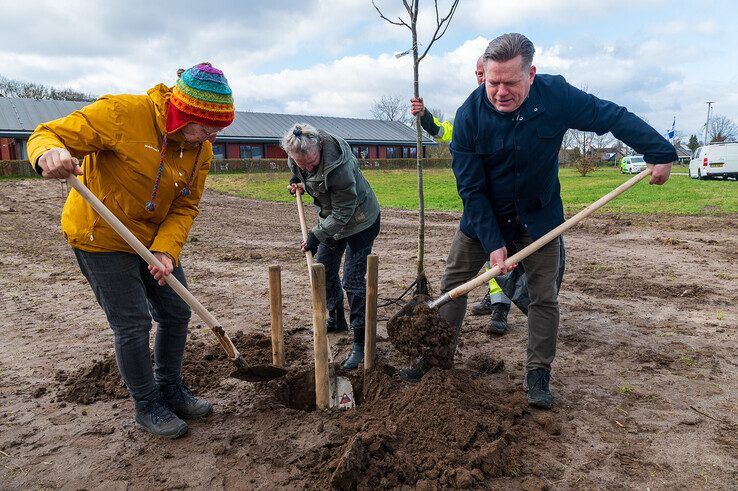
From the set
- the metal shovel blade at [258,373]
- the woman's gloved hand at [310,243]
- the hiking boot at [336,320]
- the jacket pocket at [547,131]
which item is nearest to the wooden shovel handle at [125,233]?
the metal shovel blade at [258,373]

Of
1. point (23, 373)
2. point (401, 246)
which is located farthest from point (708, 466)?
point (401, 246)

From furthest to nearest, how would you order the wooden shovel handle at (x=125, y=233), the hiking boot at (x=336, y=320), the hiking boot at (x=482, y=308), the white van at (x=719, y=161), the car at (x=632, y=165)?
the car at (x=632, y=165)
the white van at (x=719, y=161)
the hiking boot at (x=482, y=308)
the hiking boot at (x=336, y=320)
the wooden shovel handle at (x=125, y=233)

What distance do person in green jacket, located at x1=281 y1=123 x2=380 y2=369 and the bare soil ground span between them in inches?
23.8

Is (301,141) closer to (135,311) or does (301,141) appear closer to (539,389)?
(135,311)

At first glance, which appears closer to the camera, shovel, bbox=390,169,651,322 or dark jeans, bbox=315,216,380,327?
shovel, bbox=390,169,651,322

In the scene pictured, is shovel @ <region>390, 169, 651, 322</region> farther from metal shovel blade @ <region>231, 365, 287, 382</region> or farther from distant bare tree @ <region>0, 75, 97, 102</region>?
distant bare tree @ <region>0, 75, 97, 102</region>

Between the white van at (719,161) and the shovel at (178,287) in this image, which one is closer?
the shovel at (178,287)

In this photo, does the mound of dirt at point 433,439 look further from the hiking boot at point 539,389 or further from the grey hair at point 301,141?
the grey hair at point 301,141

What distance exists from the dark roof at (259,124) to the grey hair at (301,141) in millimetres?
26440

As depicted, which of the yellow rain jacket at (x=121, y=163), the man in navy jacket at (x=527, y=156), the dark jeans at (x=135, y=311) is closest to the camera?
the yellow rain jacket at (x=121, y=163)

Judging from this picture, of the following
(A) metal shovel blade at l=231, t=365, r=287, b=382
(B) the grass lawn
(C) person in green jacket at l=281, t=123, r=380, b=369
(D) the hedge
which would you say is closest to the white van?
(B) the grass lawn

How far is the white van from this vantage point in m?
24.7

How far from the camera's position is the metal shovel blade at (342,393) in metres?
3.79

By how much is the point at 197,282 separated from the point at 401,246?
3.97m
